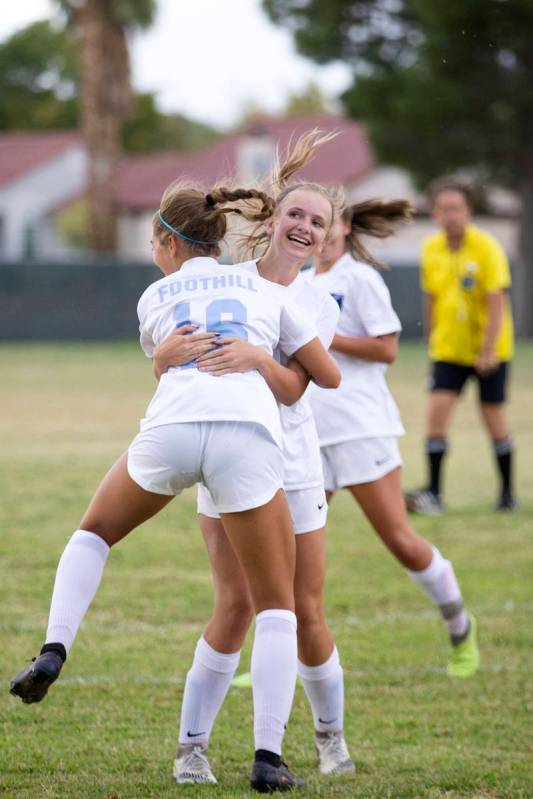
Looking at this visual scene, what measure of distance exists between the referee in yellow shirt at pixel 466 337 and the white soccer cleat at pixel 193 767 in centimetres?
590

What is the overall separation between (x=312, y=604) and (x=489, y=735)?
40.8 inches

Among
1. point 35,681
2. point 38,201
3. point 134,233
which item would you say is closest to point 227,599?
point 35,681

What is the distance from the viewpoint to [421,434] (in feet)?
50.0

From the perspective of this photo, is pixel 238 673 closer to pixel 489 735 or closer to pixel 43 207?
pixel 489 735

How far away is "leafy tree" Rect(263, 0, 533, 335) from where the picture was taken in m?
30.8

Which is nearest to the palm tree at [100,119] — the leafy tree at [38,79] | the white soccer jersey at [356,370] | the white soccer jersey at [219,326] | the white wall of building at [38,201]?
the white wall of building at [38,201]

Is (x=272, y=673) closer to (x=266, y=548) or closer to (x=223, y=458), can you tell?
(x=266, y=548)

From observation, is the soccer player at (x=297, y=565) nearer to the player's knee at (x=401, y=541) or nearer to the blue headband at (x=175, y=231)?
the blue headband at (x=175, y=231)

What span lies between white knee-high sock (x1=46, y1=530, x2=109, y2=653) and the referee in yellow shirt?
618 cm

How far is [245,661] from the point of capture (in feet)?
19.9

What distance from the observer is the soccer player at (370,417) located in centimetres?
575

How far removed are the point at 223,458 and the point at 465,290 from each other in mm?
6702

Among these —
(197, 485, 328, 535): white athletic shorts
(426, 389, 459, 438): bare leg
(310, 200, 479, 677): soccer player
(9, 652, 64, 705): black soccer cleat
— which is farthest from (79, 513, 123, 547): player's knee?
(426, 389, 459, 438): bare leg

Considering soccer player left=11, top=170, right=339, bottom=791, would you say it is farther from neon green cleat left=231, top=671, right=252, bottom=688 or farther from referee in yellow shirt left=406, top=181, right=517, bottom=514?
referee in yellow shirt left=406, top=181, right=517, bottom=514
